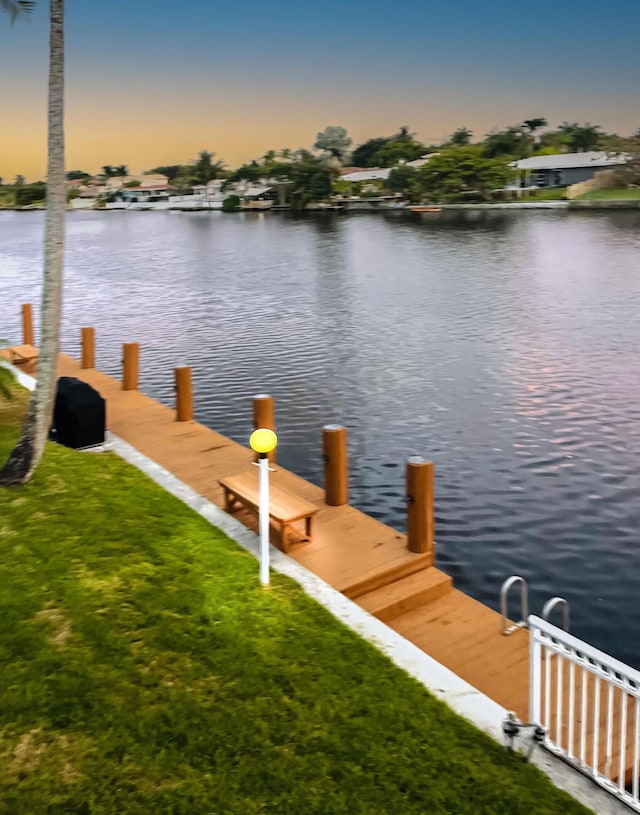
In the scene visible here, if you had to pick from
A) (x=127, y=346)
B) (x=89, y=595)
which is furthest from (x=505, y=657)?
(x=127, y=346)

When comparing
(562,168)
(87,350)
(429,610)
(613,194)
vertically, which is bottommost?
(429,610)

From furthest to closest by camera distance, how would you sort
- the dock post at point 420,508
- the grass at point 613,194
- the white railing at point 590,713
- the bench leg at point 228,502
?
the grass at point 613,194 < the bench leg at point 228,502 < the dock post at point 420,508 < the white railing at point 590,713

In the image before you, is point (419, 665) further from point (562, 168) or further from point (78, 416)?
point (562, 168)

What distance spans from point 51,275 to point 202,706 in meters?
5.96

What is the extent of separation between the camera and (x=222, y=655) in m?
6.99

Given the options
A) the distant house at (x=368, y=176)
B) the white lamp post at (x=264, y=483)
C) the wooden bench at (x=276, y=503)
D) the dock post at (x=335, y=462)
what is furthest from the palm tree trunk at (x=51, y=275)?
the distant house at (x=368, y=176)

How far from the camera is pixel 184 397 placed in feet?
50.2

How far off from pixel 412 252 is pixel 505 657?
54766mm

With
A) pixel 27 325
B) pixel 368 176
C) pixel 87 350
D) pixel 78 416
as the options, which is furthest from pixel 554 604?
pixel 368 176

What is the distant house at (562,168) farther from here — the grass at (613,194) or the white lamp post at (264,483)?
the white lamp post at (264,483)

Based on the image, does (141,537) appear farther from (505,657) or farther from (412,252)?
(412,252)

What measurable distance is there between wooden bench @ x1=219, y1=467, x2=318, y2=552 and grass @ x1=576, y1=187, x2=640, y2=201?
334ft

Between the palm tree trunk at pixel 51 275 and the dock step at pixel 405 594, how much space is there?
484 cm

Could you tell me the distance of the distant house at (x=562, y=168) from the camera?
109 m
